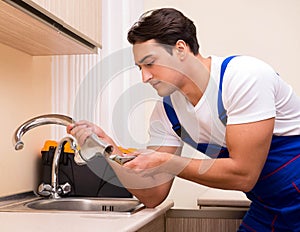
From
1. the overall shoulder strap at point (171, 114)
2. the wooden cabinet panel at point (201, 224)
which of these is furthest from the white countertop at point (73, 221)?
the wooden cabinet panel at point (201, 224)

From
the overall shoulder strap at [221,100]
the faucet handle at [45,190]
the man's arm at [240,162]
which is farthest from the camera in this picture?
the faucet handle at [45,190]

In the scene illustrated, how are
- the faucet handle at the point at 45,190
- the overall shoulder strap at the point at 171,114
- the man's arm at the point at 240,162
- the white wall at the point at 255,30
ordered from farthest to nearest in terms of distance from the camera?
the white wall at the point at 255,30 → the faucet handle at the point at 45,190 → the overall shoulder strap at the point at 171,114 → the man's arm at the point at 240,162

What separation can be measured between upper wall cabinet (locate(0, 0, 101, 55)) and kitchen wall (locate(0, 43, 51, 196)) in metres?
0.07

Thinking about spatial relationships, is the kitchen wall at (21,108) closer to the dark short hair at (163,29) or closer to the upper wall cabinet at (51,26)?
the upper wall cabinet at (51,26)

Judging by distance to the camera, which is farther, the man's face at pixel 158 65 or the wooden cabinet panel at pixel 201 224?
the wooden cabinet panel at pixel 201 224

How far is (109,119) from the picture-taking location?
222 cm

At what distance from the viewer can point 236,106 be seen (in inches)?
54.4

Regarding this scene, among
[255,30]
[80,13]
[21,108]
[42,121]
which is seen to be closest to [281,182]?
[42,121]

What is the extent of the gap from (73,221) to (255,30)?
1.55 metres

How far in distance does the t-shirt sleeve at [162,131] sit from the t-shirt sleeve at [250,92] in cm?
32

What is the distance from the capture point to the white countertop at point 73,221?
1.23 meters

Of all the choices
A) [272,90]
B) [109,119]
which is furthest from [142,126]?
[272,90]

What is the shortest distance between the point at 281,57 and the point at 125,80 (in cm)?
80

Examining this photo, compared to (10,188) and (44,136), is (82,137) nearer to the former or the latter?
(10,188)
